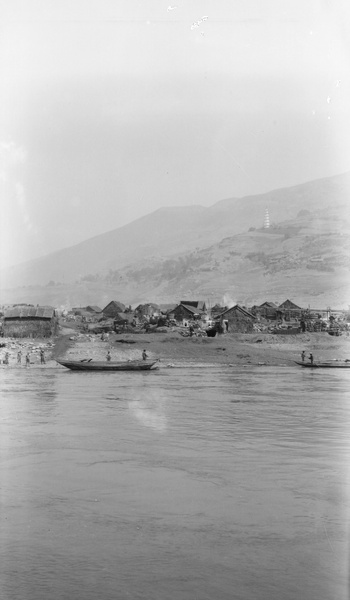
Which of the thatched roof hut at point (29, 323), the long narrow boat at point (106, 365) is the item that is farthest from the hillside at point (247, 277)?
the long narrow boat at point (106, 365)

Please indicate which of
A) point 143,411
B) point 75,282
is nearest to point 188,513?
point 143,411

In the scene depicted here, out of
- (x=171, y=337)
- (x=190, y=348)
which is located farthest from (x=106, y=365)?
(x=171, y=337)

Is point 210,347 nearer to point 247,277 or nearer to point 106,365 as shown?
point 106,365

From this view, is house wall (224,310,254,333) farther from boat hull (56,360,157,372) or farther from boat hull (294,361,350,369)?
boat hull (56,360,157,372)

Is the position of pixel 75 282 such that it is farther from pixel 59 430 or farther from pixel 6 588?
pixel 6 588

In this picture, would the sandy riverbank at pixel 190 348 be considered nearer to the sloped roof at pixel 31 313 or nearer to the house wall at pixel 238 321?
the sloped roof at pixel 31 313

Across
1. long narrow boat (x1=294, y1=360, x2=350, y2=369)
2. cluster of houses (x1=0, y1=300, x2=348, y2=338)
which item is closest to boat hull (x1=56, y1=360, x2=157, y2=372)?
long narrow boat (x1=294, y1=360, x2=350, y2=369)
